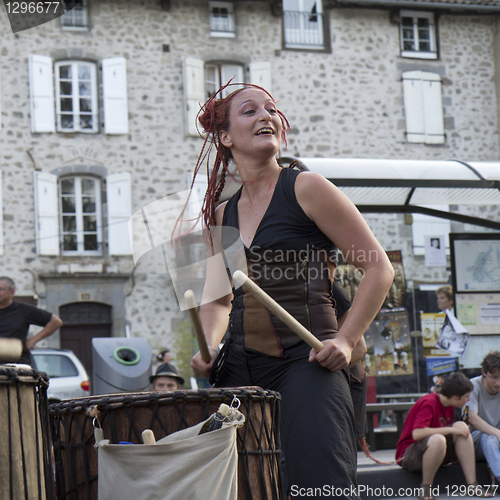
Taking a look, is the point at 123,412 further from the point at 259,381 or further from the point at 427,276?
the point at 427,276

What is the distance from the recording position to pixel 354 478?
237cm

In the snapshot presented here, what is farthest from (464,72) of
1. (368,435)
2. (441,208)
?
(368,435)

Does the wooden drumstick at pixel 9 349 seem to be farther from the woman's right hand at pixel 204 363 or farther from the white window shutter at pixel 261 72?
the white window shutter at pixel 261 72

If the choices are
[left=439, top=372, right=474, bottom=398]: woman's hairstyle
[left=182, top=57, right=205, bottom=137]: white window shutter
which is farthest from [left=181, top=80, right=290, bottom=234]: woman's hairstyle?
[left=182, top=57, right=205, bottom=137]: white window shutter

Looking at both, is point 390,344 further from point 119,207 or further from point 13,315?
point 119,207

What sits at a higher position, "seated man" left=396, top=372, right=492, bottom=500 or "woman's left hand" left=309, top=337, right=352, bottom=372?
"woman's left hand" left=309, top=337, right=352, bottom=372

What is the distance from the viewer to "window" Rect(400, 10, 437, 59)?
67.6ft

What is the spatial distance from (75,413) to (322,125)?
17.8 metres

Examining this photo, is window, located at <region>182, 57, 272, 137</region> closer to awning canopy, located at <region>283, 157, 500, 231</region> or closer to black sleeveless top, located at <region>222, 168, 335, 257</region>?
awning canopy, located at <region>283, 157, 500, 231</region>

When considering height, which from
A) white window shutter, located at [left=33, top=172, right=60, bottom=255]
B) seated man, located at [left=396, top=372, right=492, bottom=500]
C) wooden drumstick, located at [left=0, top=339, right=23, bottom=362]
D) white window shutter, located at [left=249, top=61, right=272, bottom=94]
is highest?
white window shutter, located at [left=249, top=61, right=272, bottom=94]

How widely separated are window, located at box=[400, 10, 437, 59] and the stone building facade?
51 mm

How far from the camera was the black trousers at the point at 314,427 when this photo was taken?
7.47 feet

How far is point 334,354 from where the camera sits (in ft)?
7.57

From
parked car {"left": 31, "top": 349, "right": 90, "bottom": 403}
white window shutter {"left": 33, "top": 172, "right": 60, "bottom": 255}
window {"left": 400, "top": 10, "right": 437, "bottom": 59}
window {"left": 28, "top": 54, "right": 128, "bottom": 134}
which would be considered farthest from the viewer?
window {"left": 400, "top": 10, "right": 437, "bottom": 59}
